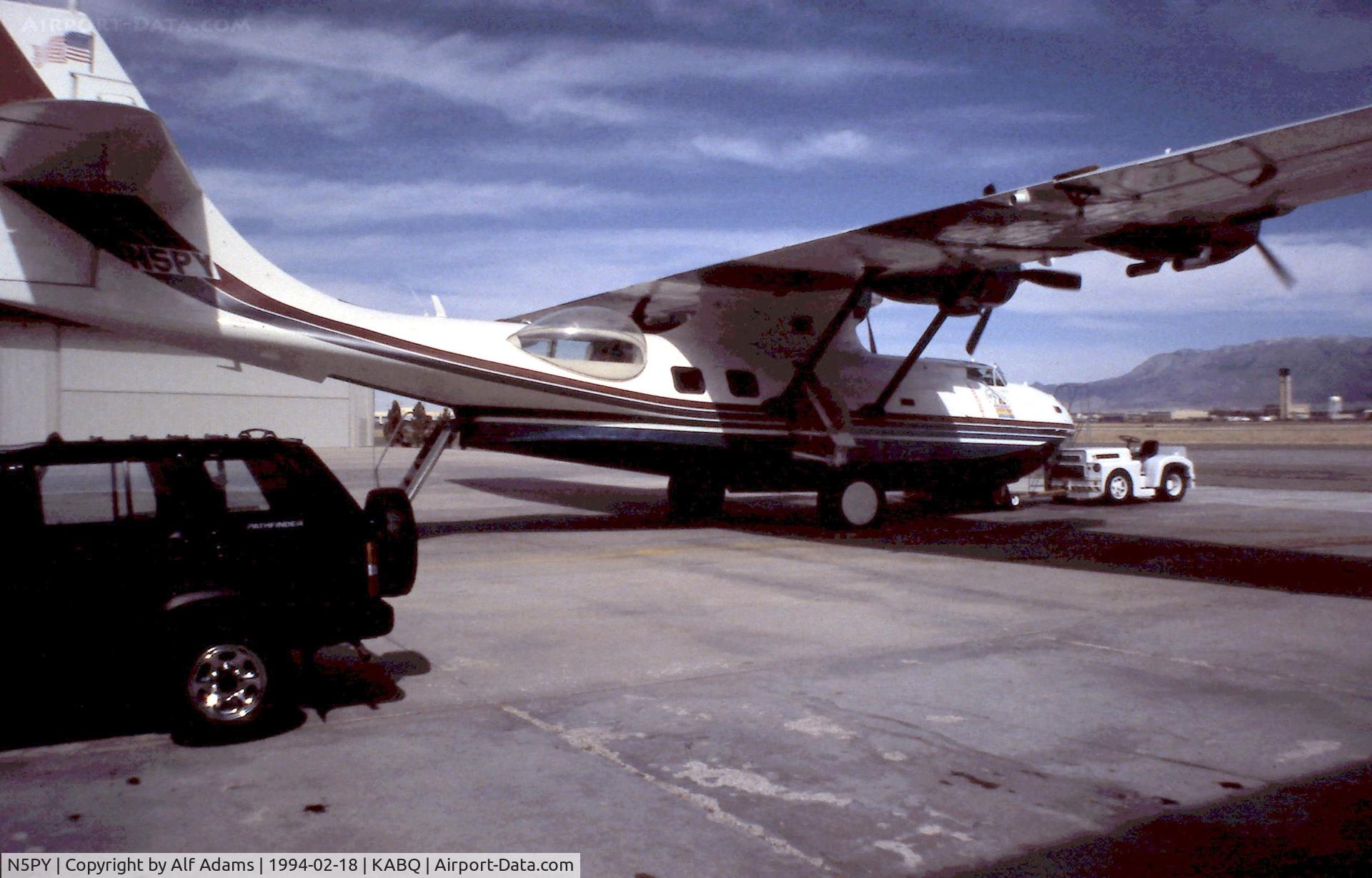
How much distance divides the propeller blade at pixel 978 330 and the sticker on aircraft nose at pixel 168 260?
12.0 metres

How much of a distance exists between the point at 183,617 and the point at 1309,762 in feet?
20.5

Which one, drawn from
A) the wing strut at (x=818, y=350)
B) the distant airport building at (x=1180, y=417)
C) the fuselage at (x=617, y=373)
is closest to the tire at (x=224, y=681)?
the fuselage at (x=617, y=373)

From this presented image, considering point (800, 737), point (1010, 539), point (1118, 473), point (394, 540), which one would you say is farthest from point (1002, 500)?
point (394, 540)

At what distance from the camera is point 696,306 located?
16.6m

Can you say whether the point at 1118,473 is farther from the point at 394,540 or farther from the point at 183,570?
the point at 183,570

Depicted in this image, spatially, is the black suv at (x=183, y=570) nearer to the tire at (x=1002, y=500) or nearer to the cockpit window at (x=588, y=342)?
the cockpit window at (x=588, y=342)

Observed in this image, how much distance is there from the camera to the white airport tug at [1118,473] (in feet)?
70.9

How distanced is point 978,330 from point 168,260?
42.5 feet

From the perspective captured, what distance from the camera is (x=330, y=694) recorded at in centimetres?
648

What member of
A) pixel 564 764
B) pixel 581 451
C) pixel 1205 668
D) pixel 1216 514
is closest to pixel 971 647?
pixel 1205 668

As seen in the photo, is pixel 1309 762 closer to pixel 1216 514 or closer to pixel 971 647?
pixel 971 647

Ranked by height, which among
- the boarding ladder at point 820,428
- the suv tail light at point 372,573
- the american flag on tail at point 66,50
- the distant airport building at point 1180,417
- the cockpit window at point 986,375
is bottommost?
the suv tail light at point 372,573

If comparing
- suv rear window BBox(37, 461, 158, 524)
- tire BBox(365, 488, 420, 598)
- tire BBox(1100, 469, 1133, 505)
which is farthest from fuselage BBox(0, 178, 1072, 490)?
tire BBox(365, 488, 420, 598)

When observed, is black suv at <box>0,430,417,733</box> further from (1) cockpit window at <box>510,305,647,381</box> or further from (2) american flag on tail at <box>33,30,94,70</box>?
(1) cockpit window at <box>510,305,647,381</box>
